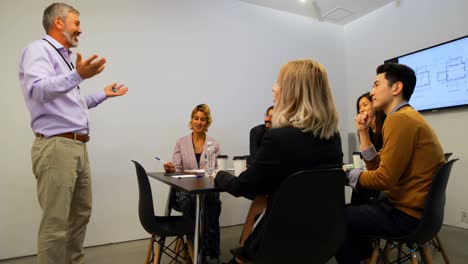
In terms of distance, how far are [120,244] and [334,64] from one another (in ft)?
12.1

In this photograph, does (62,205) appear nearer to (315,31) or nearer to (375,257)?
(375,257)

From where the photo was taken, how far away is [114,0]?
3070mm

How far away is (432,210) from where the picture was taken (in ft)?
4.55

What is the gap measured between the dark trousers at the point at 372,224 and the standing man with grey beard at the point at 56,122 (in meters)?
1.49

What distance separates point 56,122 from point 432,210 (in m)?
1.97

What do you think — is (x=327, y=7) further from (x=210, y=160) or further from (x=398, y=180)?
(x=398, y=180)

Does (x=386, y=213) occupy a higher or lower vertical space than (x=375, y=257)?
higher

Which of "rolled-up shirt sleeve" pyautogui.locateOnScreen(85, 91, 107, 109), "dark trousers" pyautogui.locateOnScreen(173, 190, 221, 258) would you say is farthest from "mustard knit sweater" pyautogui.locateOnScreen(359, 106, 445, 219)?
"rolled-up shirt sleeve" pyautogui.locateOnScreen(85, 91, 107, 109)

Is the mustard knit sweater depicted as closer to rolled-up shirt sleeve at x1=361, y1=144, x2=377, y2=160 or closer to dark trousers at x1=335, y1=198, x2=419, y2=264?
dark trousers at x1=335, y1=198, x2=419, y2=264

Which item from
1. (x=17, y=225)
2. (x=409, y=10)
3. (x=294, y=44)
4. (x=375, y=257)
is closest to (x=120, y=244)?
(x=17, y=225)

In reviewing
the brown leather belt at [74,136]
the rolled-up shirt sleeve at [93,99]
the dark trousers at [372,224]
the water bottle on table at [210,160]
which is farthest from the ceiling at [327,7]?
the dark trousers at [372,224]

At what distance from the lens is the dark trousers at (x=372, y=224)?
146 centimetres

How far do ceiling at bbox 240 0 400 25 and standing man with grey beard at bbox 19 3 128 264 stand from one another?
2654mm

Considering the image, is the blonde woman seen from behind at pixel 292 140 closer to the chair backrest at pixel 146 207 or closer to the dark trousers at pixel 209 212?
the chair backrest at pixel 146 207
